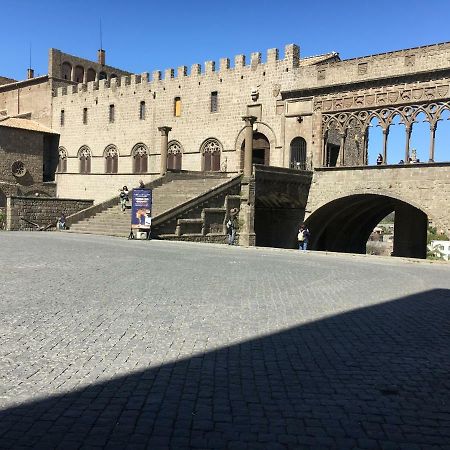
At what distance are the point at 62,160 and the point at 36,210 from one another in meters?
16.0

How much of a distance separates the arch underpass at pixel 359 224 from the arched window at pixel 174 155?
1064cm

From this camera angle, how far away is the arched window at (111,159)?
3862cm

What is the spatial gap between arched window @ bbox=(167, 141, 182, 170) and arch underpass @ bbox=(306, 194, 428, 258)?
34.9ft

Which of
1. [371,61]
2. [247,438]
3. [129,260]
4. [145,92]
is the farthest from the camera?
[145,92]

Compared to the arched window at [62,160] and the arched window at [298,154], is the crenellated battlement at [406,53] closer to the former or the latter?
the arched window at [298,154]

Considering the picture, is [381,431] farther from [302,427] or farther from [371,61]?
[371,61]

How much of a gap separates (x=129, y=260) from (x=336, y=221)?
21.0m

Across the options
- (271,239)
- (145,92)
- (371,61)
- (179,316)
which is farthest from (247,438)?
(145,92)

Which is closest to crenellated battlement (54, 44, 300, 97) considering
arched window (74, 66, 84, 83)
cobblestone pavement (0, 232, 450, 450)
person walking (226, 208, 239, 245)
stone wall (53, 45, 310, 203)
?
stone wall (53, 45, 310, 203)

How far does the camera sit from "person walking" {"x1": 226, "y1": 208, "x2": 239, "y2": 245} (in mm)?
22744

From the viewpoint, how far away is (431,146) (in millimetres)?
23984

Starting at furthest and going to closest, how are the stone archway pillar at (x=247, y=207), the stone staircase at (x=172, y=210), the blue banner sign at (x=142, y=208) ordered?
1. the stone archway pillar at (x=247, y=207)
2. the stone staircase at (x=172, y=210)
3. the blue banner sign at (x=142, y=208)

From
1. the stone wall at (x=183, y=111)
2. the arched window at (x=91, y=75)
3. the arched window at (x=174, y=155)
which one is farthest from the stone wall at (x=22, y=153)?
the arched window at (x=174, y=155)

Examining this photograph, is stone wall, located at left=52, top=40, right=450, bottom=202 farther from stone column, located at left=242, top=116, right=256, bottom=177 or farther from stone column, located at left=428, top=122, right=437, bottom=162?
stone column, located at left=242, top=116, right=256, bottom=177
